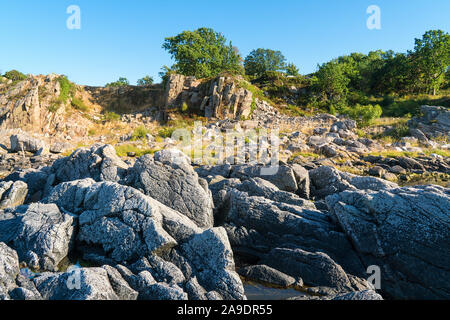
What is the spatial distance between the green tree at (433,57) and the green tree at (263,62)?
24.5 m

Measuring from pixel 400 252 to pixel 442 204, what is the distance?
174 centimetres

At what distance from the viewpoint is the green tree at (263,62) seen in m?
59.0

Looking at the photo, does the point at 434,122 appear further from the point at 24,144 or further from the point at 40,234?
the point at 24,144

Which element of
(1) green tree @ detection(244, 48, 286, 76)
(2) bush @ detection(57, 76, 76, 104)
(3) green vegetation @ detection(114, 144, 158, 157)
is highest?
(1) green tree @ detection(244, 48, 286, 76)

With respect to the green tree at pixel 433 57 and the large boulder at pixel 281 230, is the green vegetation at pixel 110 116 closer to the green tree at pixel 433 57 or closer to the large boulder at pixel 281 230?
the large boulder at pixel 281 230

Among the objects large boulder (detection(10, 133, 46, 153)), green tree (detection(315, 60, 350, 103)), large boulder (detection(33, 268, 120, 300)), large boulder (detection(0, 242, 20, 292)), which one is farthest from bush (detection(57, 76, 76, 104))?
green tree (detection(315, 60, 350, 103))

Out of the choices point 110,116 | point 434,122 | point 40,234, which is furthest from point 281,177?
point 110,116

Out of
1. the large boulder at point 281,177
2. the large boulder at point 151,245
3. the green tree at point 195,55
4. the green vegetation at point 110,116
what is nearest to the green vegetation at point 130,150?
the large boulder at point 281,177

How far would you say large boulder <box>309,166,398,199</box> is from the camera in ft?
40.5

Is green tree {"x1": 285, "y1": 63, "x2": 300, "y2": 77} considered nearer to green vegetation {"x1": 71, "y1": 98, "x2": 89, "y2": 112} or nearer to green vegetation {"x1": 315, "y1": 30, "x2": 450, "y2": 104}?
green vegetation {"x1": 315, "y1": 30, "x2": 450, "y2": 104}

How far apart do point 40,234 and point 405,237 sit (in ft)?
32.1

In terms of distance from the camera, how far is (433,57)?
4188cm

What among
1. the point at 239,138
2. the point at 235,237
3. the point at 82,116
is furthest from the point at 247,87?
the point at 235,237

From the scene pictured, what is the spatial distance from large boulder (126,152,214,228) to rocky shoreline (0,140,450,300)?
0.04m
